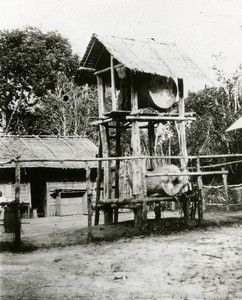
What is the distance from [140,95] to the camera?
1325 cm

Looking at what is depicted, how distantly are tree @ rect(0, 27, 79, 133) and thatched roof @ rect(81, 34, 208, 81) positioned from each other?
63.4ft

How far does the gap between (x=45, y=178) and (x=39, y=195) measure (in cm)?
172

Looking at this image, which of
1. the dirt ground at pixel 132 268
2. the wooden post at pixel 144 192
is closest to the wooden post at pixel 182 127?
the wooden post at pixel 144 192

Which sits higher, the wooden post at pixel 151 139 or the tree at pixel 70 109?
the tree at pixel 70 109

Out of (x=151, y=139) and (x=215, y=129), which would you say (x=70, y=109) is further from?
Answer: (x=151, y=139)

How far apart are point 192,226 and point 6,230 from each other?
519 cm

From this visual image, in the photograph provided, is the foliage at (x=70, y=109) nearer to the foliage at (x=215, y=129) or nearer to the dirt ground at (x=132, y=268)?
the foliage at (x=215, y=129)

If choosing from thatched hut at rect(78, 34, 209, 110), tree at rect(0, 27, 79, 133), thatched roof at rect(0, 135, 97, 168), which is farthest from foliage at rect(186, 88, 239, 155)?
tree at rect(0, 27, 79, 133)

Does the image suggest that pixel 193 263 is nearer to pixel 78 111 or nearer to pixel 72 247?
pixel 72 247

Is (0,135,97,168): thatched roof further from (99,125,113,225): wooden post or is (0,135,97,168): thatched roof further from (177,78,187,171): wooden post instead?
(177,78,187,171): wooden post

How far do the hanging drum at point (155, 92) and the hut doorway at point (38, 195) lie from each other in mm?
10299

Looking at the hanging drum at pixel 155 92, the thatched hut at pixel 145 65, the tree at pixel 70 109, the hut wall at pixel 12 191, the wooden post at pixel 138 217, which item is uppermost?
the tree at pixel 70 109

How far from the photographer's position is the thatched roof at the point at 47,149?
71.3 ft

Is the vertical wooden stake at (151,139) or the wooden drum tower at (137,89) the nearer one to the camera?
the wooden drum tower at (137,89)
